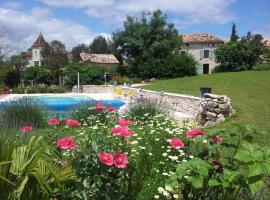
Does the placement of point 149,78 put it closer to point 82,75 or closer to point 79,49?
point 82,75

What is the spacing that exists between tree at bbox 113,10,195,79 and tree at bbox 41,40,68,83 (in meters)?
9.77

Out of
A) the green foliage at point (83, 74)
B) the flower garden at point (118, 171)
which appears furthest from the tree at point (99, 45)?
the flower garden at point (118, 171)

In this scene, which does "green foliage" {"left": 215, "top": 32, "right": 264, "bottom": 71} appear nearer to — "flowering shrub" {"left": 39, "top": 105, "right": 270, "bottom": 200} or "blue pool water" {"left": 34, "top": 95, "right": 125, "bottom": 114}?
"blue pool water" {"left": 34, "top": 95, "right": 125, "bottom": 114}

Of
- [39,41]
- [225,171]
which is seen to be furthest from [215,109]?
[39,41]

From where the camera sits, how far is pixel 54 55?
48.5m

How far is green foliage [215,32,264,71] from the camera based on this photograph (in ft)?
118

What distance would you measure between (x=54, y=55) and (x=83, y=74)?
17.8 meters

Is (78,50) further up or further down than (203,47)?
further up

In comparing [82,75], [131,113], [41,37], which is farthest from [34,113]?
[41,37]

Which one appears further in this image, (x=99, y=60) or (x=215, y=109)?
(x=99, y=60)

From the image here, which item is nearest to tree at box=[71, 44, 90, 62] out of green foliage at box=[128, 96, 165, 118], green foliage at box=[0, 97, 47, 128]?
green foliage at box=[128, 96, 165, 118]

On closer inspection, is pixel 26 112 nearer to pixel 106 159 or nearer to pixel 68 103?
pixel 106 159

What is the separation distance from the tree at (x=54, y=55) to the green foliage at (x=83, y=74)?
11594 millimetres

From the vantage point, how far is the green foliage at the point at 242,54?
35.8 m
